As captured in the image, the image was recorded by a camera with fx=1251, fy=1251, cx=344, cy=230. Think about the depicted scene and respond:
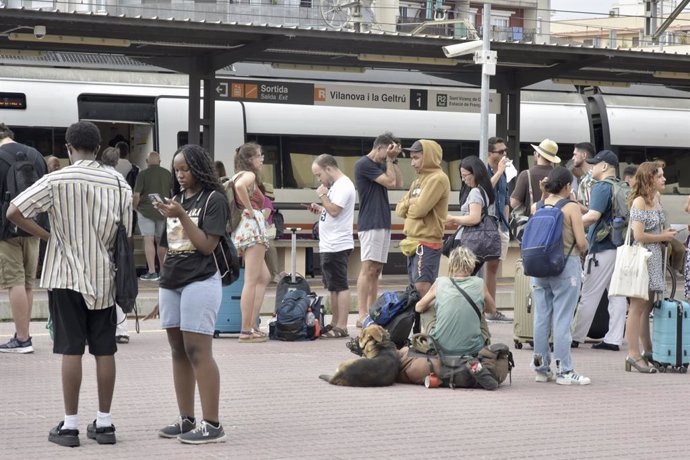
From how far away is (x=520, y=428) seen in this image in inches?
316

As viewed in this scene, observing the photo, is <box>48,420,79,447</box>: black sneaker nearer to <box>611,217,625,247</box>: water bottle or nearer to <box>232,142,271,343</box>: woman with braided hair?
<box>232,142,271,343</box>: woman with braided hair

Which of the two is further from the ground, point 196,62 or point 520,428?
point 196,62

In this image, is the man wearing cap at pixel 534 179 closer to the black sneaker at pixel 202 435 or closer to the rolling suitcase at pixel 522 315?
the rolling suitcase at pixel 522 315

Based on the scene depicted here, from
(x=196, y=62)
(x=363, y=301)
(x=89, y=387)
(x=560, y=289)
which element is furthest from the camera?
(x=196, y=62)

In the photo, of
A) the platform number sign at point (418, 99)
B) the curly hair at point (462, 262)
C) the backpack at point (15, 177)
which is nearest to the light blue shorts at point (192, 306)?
the curly hair at point (462, 262)

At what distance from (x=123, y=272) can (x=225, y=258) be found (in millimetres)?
597

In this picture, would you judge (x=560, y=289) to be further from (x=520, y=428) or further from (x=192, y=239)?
(x=192, y=239)

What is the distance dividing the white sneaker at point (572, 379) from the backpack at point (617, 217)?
6.64ft

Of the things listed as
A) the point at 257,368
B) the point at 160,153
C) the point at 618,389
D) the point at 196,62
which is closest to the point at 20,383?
the point at 257,368

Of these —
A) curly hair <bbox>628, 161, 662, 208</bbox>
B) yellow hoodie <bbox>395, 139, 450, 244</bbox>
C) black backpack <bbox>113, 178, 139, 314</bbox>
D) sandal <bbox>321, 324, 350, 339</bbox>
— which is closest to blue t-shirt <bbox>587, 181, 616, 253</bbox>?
curly hair <bbox>628, 161, 662, 208</bbox>

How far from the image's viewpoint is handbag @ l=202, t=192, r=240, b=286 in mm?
7293

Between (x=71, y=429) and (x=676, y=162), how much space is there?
20.4m

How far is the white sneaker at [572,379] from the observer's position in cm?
980

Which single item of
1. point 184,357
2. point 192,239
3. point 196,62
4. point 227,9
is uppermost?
point 227,9
